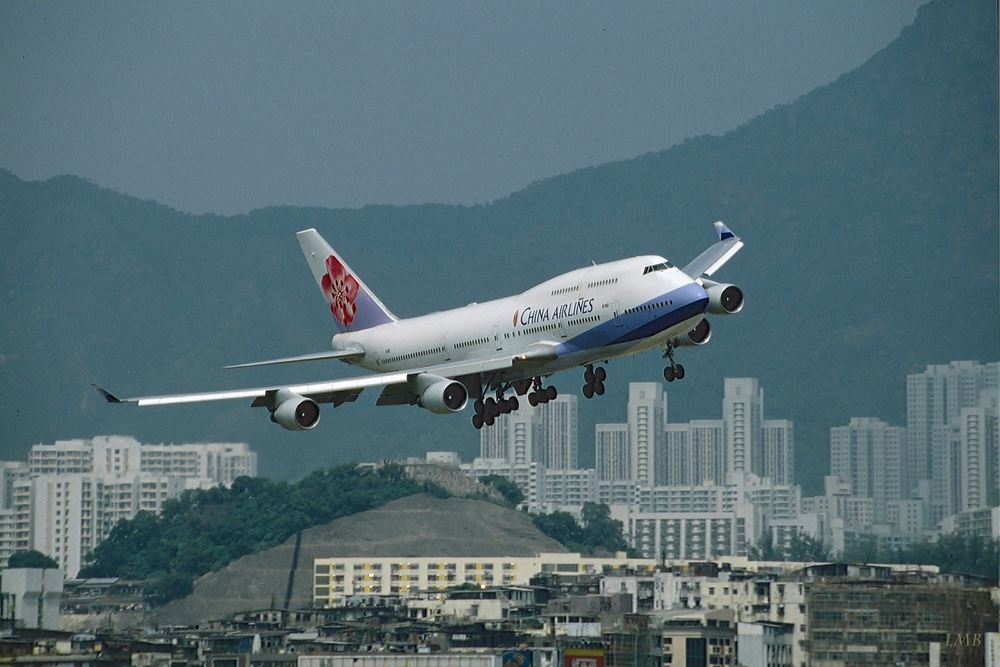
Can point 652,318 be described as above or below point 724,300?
below

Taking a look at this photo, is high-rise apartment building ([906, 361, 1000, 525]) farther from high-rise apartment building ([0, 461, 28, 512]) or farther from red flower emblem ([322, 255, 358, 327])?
high-rise apartment building ([0, 461, 28, 512])

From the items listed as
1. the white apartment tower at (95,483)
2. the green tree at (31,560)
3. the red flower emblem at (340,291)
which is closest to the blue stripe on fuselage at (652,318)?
the red flower emblem at (340,291)

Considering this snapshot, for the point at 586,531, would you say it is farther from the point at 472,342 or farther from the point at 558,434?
the point at 472,342

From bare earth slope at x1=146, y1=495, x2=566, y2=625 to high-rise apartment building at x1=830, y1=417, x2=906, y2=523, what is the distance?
2377 centimetres

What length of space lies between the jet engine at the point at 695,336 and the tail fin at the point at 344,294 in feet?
46.0

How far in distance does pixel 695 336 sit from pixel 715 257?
6.32 m

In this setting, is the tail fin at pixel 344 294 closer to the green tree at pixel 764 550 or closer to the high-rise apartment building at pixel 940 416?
the green tree at pixel 764 550

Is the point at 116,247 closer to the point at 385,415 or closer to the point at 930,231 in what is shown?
the point at 385,415

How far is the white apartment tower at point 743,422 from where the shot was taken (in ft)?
415

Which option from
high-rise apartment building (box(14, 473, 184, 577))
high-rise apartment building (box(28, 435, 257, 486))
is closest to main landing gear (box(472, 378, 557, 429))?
high-rise apartment building (box(14, 473, 184, 577))

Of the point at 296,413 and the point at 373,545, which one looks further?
the point at 373,545

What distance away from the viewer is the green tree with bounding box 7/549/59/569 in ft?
304

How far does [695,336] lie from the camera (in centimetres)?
5025

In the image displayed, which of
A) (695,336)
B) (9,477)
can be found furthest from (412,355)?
(9,477)
